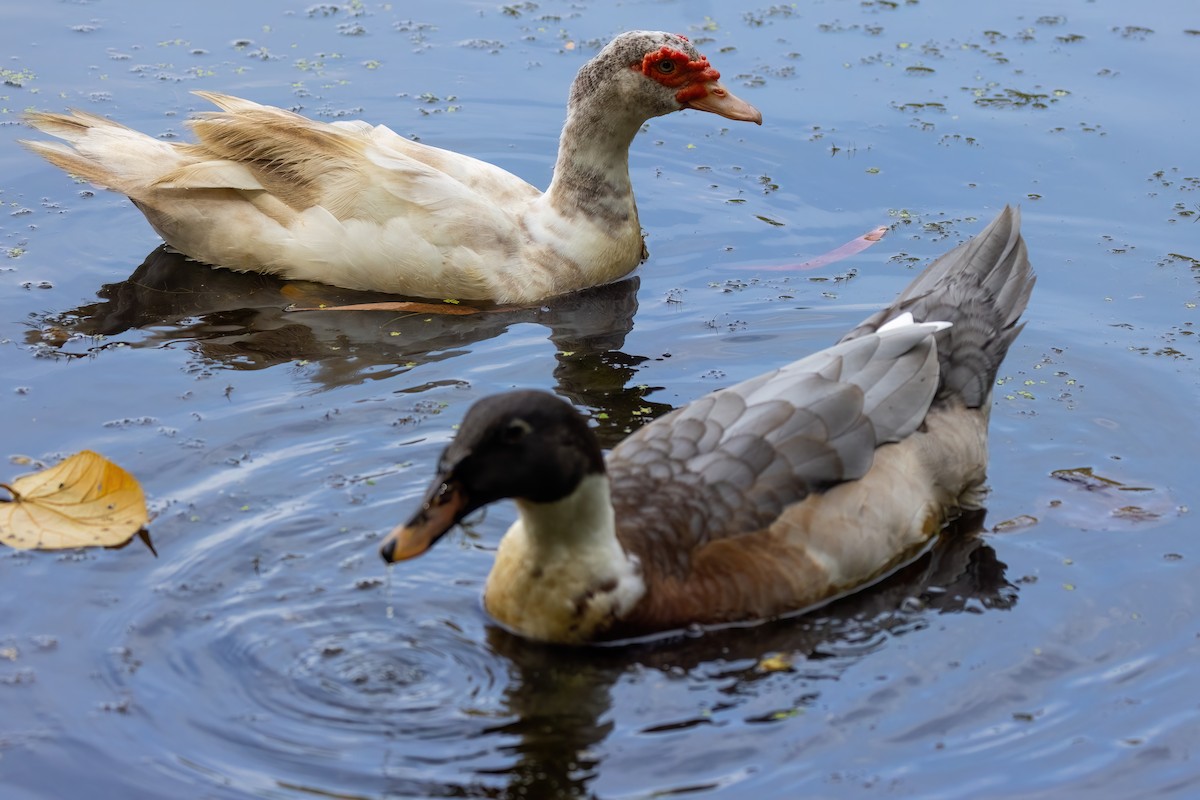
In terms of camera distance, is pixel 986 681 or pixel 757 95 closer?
pixel 986 681

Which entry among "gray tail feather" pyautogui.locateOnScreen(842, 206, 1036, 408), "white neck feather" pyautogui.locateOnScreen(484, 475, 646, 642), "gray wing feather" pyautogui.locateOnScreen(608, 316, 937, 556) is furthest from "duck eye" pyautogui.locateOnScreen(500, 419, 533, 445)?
"gray tail feather" pyautogui.locateOnScreen(842, 206, 1036, 408)

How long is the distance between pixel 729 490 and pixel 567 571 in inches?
28.6

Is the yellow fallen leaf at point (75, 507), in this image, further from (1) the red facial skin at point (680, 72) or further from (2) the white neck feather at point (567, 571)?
(1) the red facial skin at point (680, 72)

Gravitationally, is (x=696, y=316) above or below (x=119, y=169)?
below

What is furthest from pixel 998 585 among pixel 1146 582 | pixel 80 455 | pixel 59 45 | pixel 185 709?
pixel 59 45

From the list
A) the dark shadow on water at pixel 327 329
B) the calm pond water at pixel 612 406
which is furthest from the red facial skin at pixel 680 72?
the dark shadow on water at pixel 327 329

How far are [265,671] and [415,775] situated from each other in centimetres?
79

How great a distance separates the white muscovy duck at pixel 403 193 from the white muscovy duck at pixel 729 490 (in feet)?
8.68

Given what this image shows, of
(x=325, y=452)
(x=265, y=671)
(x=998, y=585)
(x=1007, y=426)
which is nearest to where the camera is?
(x=265, y=671)

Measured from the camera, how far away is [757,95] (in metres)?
11.2

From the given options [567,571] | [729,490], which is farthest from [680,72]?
[567,571]

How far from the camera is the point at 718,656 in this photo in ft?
19.5

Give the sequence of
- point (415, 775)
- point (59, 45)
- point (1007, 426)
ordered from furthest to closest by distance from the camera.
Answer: point (59, 45)
point (1007, 426)
point (415, 775)

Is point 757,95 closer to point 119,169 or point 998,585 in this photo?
point 119,169
